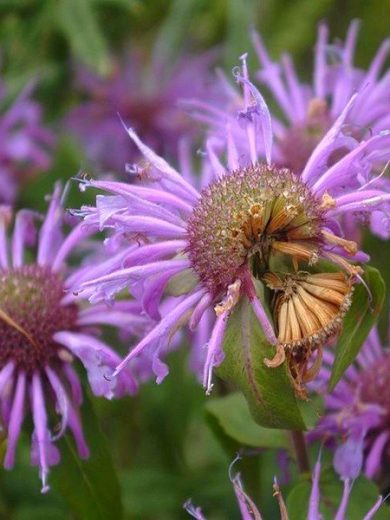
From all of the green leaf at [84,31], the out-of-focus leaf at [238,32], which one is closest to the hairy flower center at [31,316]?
Answer: the green leaf at [84,31]

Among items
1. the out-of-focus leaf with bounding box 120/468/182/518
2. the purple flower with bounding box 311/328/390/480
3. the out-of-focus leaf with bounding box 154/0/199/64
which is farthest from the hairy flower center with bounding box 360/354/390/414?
the out-of-focus leaf with bounding box 154/0/199/64

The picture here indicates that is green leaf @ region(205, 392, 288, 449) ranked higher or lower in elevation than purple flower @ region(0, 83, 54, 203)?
lower

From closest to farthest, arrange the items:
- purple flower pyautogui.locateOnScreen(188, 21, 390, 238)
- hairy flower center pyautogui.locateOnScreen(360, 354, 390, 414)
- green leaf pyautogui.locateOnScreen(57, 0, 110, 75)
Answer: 1. hairy flower center pyautogui.locateOnScreen(360, 354, 390, 414)
2. purple flower pyautogui.locateOnScreen(188, 21, 390, 238)
3. green leaf pyautogui.locateOnScreen(57, 0, 110, 75)

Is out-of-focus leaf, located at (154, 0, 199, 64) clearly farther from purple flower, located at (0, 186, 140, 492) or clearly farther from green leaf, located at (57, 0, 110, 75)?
purple flower, located at (0, 186, 140, 492)

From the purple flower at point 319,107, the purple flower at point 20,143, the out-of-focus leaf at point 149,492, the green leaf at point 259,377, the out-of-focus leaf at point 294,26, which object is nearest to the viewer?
the green leaf at point 259,377

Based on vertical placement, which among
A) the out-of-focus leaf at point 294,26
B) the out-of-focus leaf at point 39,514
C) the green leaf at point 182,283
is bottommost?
the out-of-focus leaf at point 39,514

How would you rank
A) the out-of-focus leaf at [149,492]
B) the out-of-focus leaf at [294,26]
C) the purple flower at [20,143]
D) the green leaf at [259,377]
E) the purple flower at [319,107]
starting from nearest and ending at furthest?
the green leaf at [259,377] < the purple flower at [319,107] < the out-of-focus leaf at [149,492] < the purple flower at [20,143] < the out-of-focus leaf at [294,26]

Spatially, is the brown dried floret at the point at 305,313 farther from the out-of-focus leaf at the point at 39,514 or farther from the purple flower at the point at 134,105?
the purple flower at the point at 134,105
